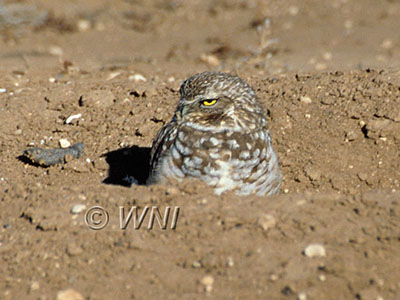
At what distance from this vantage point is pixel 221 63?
994cm

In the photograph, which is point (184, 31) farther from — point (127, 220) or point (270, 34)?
point (127, 220)

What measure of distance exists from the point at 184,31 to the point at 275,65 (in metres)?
4.10

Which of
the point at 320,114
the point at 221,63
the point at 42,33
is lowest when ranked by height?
the point at 42,33

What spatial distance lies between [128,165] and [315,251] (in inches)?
122

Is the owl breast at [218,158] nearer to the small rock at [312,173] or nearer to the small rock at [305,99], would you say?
the small rock at [312,173]

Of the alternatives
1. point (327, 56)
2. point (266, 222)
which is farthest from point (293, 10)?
point (266, 222)

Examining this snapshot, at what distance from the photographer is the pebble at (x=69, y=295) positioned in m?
3.68

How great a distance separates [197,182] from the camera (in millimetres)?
4652

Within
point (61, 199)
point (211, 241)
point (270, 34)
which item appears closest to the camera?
point (211, 241)

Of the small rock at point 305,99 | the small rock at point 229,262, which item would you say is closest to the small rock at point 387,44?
the small rock at point 305,99

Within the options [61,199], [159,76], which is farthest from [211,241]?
[159,76]

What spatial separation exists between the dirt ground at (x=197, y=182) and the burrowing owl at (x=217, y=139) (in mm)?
334

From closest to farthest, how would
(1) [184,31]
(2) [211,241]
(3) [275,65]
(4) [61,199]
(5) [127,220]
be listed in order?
(2) [211,241] → (5) [127,220] → (4) [61,199] → (3) [275,65] → (1) [184,31]

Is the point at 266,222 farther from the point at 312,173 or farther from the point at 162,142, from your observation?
the point at 312,173
